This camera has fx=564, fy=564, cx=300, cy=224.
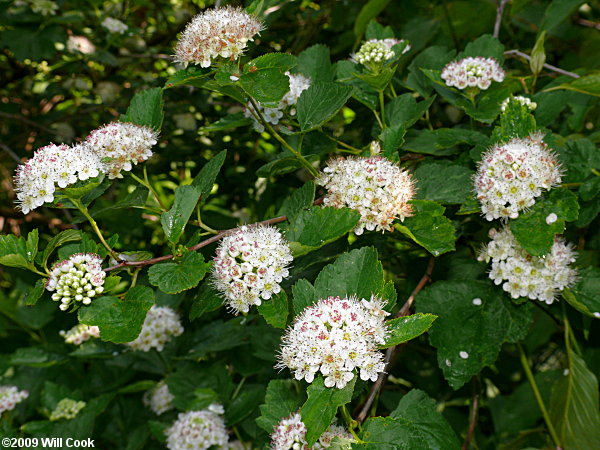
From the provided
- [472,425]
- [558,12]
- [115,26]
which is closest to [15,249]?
[472,425]

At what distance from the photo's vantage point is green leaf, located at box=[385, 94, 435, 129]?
120 centimetres

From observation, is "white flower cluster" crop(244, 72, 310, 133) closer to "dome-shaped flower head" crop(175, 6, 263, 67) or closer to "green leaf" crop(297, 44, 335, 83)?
"green leaf" crop(297, 44, 335, 83)

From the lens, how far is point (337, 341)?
2.66 ft

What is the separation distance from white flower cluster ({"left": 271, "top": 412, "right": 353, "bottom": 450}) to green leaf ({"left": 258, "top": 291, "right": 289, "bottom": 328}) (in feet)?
0.51

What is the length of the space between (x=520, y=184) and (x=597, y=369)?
0.91 m

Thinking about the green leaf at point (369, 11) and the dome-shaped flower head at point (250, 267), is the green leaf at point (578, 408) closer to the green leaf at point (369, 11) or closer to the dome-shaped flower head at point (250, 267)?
the dome-shaped flower head at point (250, 267)

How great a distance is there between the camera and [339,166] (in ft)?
3.48

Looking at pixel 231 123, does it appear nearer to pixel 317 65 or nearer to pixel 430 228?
pixel 317 65

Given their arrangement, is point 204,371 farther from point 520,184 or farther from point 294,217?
point 520,184

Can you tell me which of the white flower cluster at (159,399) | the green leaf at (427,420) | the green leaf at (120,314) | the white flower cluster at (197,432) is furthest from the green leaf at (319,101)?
the white flower cluster at (159,399)

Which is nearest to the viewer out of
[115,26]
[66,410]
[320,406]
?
[320,406]

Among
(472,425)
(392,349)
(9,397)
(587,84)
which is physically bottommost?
(9,397)

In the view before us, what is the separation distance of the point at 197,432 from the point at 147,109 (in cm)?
74

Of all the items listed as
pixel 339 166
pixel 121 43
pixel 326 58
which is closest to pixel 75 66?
pixel 121 43
